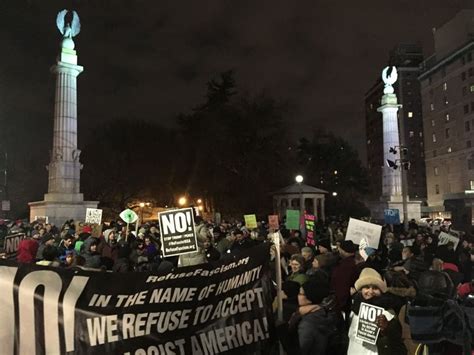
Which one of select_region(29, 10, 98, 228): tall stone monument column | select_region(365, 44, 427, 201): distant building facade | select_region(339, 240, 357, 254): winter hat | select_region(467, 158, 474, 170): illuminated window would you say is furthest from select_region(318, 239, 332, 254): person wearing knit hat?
select_region(365, 44, 427, 201): distant building facade

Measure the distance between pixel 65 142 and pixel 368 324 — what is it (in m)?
27.0

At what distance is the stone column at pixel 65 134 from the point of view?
27656mm

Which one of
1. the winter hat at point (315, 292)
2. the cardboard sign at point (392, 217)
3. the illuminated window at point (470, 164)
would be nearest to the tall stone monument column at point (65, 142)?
the cardboard sign at point (392, 217)

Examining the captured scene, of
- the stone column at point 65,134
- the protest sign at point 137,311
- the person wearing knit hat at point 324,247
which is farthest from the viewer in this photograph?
the stone column at point 65,134

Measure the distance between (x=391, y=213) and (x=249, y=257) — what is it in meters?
18.4

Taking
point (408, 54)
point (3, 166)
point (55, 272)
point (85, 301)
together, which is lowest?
point (85, 301)

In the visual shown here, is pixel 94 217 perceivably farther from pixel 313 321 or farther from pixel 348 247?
Answer: pixel 313 321

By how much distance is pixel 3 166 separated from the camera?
47938 millimetres

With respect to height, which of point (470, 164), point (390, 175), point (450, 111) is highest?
point (450, 111)

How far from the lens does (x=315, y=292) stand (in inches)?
171

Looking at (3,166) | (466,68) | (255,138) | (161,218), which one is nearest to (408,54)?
(466,68)

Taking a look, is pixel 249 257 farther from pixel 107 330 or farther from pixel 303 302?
pixel 107 330

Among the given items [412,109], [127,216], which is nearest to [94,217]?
[127,216]

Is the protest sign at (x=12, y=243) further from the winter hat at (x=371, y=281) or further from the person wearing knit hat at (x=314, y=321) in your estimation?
the winter hat at (x=371, y=281)
